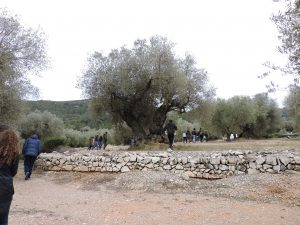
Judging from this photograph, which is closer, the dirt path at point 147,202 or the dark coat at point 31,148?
the dirt path at point 147,202

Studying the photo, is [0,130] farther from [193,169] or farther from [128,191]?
[193,169]

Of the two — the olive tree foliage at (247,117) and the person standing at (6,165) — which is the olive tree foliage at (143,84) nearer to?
the person standing at (6,165)

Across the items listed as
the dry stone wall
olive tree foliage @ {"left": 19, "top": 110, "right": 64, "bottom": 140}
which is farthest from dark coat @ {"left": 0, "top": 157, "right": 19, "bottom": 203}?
olive tree foliage @ {"left": 19, "top": 110, "right": 64, "bottom": 140}

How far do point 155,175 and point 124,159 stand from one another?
226 centimetres

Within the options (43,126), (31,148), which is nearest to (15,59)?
(31,148)

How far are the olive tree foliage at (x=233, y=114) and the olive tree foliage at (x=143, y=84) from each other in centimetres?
2262

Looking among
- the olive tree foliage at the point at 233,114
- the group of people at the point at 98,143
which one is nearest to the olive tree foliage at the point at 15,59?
the group of people at the point at 98,143

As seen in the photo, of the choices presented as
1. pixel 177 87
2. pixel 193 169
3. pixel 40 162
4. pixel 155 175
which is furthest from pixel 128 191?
pixel 177 87

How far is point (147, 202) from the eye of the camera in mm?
10602

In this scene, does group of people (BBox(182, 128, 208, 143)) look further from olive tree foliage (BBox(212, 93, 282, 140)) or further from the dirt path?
the dirt path

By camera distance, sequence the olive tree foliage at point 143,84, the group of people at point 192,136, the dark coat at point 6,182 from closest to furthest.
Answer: the dark coat at point 6,182, the olive tree foliage at point 143,84, the group of people at point 192,136

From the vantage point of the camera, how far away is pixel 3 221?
418 cm

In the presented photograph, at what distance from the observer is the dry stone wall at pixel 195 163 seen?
13.7m

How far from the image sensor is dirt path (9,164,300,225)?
8516 millimetres
